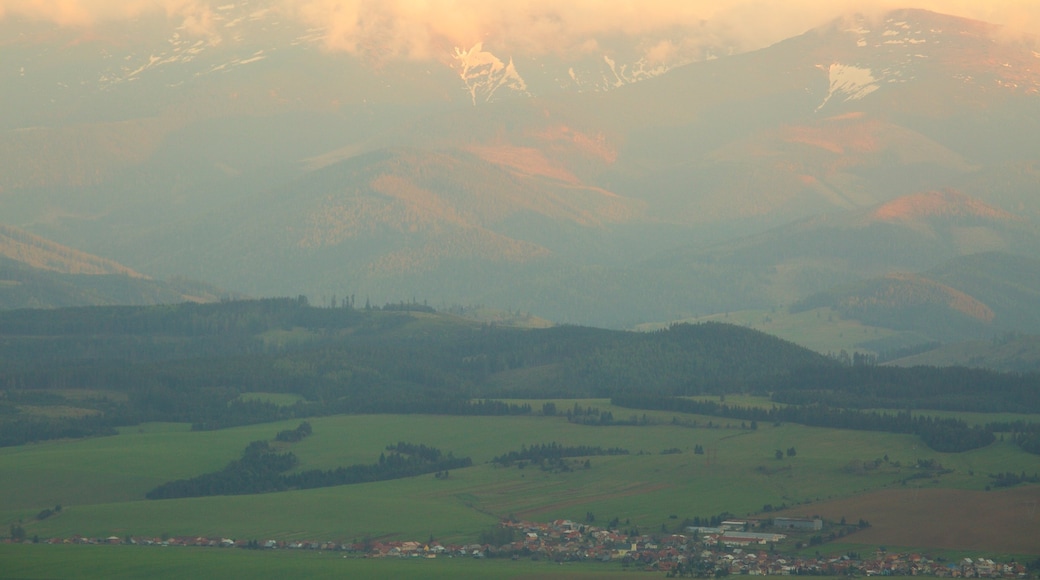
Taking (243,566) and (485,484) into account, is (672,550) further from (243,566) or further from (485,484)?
(485,484)

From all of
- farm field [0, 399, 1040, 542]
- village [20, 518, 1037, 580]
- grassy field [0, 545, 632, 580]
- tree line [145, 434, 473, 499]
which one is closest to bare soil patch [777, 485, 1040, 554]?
farm field [0, 399, 1040, 542]

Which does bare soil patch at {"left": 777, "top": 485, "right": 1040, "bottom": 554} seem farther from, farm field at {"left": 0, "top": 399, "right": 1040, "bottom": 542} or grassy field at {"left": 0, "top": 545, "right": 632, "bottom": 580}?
grassy field at {"left": 0, "top": 545, "right": 632, "bottom": 580}

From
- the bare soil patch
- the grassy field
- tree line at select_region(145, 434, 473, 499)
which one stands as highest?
tree line at select_region(145, 434, 473, 499)

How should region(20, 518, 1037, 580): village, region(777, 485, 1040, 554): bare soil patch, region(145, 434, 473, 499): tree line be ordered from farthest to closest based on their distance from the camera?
region(145, 434, 473, 499): tree line → region(777, 485, 1040, 554): bare soil patch → region(20, 518, 1037, 580): village

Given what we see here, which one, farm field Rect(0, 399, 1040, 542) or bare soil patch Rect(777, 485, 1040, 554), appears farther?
farm field Rect(0, 399, 1040, 542)

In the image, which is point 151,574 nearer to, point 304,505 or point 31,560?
point 31,560

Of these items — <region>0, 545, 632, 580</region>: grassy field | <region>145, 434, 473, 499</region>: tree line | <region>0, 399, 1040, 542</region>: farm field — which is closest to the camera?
<region>0, 545, 632, 580</region>: grassy field

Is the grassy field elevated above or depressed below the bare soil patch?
below

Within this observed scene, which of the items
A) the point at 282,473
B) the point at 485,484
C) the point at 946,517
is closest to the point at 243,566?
the point at 485,484
